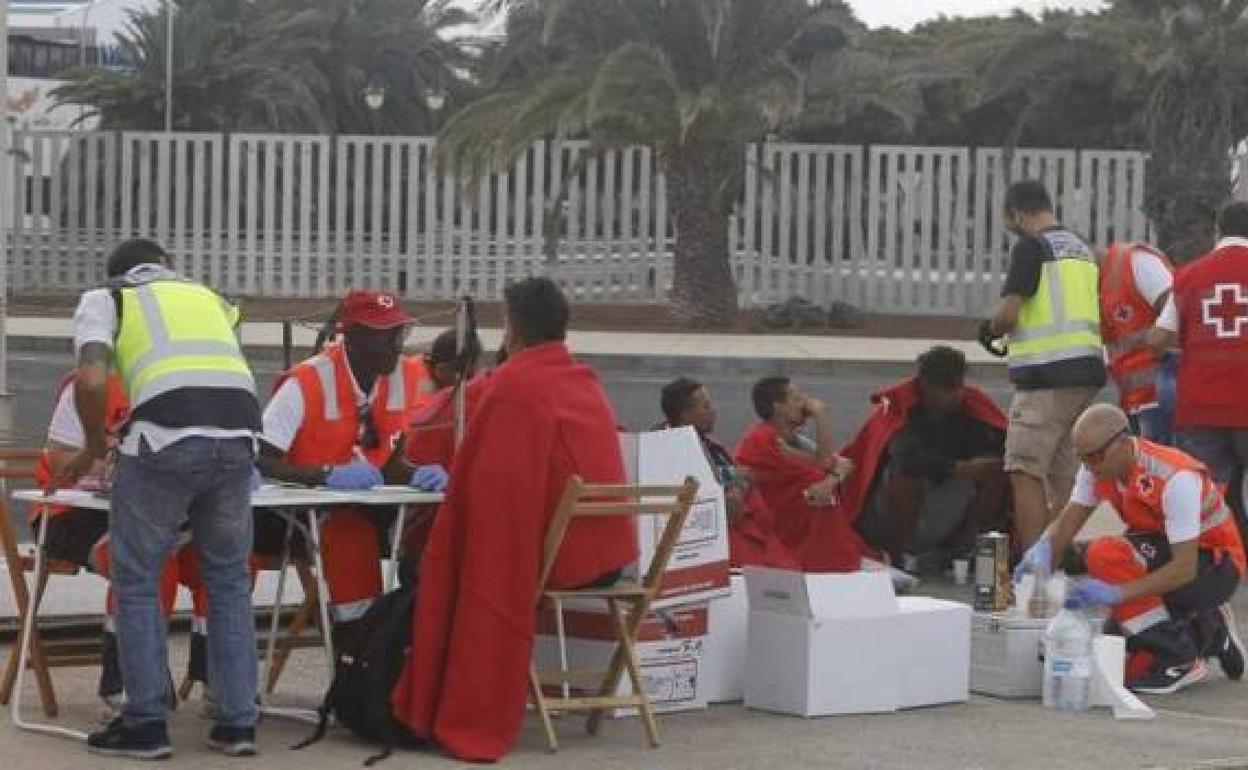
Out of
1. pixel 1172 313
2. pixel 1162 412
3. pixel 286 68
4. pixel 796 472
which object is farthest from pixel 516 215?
pixel 796 472

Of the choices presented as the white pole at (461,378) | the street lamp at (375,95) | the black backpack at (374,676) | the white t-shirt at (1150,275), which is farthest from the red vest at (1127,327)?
the street lamp at (375,95)

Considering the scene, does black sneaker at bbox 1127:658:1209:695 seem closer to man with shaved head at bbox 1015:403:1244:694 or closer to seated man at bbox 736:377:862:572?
man with shaved head at bbox 1015:403:1244:694

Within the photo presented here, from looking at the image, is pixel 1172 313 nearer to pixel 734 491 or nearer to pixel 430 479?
pixel 734 491

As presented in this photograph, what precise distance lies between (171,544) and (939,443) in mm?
5394

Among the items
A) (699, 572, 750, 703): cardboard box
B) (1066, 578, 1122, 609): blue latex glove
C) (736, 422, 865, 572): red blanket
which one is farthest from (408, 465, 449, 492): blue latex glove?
(736, 422, 865, 572): red blanket

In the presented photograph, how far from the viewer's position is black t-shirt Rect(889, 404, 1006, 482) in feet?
40.8

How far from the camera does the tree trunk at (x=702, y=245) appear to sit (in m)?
31.5

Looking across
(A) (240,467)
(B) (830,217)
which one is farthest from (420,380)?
(B) (830,217)

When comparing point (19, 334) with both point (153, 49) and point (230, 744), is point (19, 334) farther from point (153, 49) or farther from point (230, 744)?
point (230, 744)

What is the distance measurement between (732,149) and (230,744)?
935 inches

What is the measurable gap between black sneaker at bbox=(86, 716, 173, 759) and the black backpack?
1.54 ft

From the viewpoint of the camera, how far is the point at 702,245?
32.0 metres

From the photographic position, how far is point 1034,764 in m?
8.29

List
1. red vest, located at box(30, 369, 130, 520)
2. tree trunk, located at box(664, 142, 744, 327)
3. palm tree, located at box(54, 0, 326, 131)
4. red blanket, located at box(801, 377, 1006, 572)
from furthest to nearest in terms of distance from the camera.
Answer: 1. palm tree, located at box(54, 0, 326, 131)
2. tree trunk, located at box(664, 142, 744, 327)
3. red blanket, located at box(801, 377, 1006, 572)
4. red vest, located at box(30, 369, 130, 520)
